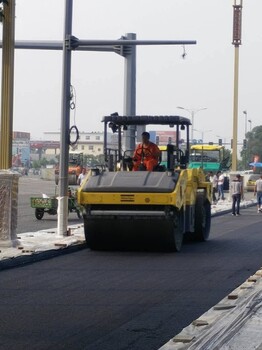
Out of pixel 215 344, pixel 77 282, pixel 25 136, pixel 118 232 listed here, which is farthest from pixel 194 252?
pixel 25 136

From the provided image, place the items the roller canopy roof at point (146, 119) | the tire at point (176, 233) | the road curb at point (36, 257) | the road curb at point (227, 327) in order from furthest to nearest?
A: the roller canopy roof at point (146, 119) < the tire at point (176, 233) < the road curb at point (36, 257) < the road curb at point (227, 327)

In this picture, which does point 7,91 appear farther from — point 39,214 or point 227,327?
point 39,214

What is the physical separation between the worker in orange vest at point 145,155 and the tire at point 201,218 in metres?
2.41

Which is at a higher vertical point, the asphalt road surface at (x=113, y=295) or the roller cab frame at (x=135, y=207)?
the roller cab frame at (x=135, y=207)

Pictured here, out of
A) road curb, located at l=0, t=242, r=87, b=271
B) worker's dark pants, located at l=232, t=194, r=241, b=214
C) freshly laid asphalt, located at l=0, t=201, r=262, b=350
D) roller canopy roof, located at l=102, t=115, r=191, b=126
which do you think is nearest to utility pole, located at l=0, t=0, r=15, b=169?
road curb, located at l=0, t=242, r=87, b=271

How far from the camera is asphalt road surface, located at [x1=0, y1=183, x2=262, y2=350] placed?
955 cm

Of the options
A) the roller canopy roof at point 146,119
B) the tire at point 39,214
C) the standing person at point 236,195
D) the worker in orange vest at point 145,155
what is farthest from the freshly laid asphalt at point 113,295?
the standing person at point 236,195

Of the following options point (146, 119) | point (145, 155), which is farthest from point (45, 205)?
point (145, 155)

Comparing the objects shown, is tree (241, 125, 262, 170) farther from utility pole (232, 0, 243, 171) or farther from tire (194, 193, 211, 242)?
tire (194, 193, 211, 242)

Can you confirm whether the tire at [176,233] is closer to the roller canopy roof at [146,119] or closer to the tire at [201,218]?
the roller canopy roof at [146,119]

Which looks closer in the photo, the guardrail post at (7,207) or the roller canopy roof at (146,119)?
the guardrail post at (7,207)

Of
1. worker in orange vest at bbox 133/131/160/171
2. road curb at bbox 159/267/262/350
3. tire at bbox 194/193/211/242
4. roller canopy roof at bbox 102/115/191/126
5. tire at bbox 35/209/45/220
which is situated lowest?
tire at bbox 35/209/45/220

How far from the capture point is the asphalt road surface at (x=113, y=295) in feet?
31.3

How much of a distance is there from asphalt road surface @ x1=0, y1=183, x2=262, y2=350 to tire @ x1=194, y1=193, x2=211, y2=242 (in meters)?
1.96
